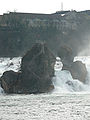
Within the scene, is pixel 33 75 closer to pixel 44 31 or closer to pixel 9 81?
pixel 9 81

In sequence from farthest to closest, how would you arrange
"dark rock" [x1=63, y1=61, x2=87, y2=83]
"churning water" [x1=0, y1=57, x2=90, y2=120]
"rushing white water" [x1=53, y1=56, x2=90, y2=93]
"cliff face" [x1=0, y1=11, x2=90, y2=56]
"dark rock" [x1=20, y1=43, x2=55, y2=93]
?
"cliff face" [x1=0, y1=11, x2=90, y2=56] → "dark rock" [x1=63, y1=61, x2=87, y2=83] → "rushing white water" [x1=53, y1=56, x2=90, y2=93] → "dark rock" [x1=20, y1=43, x2=55, y2=93] → "churning water" [x1=0, y1=57, x2=90, y2=120]

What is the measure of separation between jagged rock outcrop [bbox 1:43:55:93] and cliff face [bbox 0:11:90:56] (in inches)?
2185

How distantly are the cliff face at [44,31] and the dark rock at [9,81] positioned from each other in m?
57.1

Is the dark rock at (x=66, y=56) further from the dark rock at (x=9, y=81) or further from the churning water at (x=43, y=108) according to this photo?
the dark rock at (x=9, y=81)

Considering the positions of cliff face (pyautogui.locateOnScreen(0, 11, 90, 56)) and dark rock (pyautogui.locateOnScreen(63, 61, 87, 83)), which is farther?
cliff face (pyautogui.locateOnScreen(0, 11, 90, 56))

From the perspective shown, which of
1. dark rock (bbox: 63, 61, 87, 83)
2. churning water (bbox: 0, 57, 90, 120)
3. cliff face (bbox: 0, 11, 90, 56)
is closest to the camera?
churning water (bbox: 0, 57, 90, 120)

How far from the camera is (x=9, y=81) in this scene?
47750 mm

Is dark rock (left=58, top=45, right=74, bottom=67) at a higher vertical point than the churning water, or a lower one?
higher

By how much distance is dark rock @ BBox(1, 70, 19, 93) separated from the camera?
47344mm

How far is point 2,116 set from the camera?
3058 cm

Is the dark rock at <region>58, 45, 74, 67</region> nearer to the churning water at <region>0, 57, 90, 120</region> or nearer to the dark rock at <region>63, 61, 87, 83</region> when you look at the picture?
the dark rock at <region>63, 61, 87, 83</region>

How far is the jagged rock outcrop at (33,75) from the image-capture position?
47.4m

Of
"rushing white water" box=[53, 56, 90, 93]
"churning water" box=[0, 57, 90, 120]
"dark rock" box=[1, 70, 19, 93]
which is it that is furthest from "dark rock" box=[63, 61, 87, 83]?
"dark rock" box=[1, 70, 19, 93]

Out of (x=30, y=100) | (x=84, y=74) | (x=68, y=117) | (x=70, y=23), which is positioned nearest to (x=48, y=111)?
(x=68, y=117)
